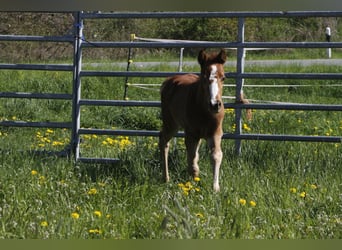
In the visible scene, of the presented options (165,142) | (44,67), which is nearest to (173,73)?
(165,142)

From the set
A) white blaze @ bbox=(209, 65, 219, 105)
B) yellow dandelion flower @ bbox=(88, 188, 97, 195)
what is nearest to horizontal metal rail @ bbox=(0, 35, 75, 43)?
white blaze @ bbox=(209, 65, 219, 105)

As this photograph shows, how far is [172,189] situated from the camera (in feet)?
15.5

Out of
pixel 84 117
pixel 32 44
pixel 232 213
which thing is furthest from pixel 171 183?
pixel 32 44

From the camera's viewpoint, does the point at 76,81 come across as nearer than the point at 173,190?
No

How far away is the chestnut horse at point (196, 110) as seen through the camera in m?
4.75

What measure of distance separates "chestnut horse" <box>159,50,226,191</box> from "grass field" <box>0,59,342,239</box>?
0.20 metres

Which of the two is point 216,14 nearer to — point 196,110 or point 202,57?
point 202,57

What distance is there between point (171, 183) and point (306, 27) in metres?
11.1

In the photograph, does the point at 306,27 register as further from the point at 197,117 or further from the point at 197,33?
the point at 197,117

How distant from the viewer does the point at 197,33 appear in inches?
518

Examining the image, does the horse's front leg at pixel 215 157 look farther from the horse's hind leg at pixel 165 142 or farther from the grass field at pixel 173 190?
the horse's hind leg at pixel 165 142

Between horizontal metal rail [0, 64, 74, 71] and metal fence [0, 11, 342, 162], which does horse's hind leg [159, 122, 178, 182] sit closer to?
metal fence [0, 11, 342, 162]

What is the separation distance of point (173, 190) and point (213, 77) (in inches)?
37.1

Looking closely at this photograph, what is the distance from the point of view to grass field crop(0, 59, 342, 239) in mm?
3229
